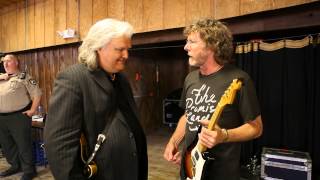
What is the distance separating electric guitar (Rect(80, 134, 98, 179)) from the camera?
4.11ft

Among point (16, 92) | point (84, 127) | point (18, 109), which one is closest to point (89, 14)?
point (16, 92)

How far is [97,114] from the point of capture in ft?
4.17

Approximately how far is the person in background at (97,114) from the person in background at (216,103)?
36 centimetres

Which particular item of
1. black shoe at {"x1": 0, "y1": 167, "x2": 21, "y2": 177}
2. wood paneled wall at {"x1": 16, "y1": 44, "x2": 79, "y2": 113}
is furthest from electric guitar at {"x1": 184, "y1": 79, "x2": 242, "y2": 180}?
wood paneled wall at {"x1": 16, "y1": 44, "x2": 79, "y2": 113}

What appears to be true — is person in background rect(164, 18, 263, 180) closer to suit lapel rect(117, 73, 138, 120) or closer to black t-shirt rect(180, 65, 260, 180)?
black t-shirt rect(180, 65, 260, 180)

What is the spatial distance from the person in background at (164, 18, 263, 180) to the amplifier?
1.28 metres

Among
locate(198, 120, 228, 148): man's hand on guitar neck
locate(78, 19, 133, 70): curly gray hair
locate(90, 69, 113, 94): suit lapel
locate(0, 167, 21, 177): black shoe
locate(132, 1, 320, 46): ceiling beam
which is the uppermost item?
locate(132, 1, 320, 46): ceiling beam

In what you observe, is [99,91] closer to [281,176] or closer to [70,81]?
[70,81]

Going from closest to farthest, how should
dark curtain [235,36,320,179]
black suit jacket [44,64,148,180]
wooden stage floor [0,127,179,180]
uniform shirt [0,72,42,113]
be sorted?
black suit jacket [44,64,148,180]
dark curtain [235,36,320,179]
uniform shirt [0,72,42,113]
wooden stage floor [0,127,179,180]

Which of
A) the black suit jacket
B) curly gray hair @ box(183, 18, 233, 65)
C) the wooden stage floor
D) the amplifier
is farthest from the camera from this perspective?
the wooden stage floor

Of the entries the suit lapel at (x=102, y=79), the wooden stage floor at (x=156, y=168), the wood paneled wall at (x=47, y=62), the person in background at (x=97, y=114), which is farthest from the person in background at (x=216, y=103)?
the wood paneled wall at (x=47, y=62)

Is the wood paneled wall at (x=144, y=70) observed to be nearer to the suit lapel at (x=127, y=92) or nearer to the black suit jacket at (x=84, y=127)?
the suit lapel at (x=127, y=92)

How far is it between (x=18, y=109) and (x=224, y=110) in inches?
113

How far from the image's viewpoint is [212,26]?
1634 millimetres
